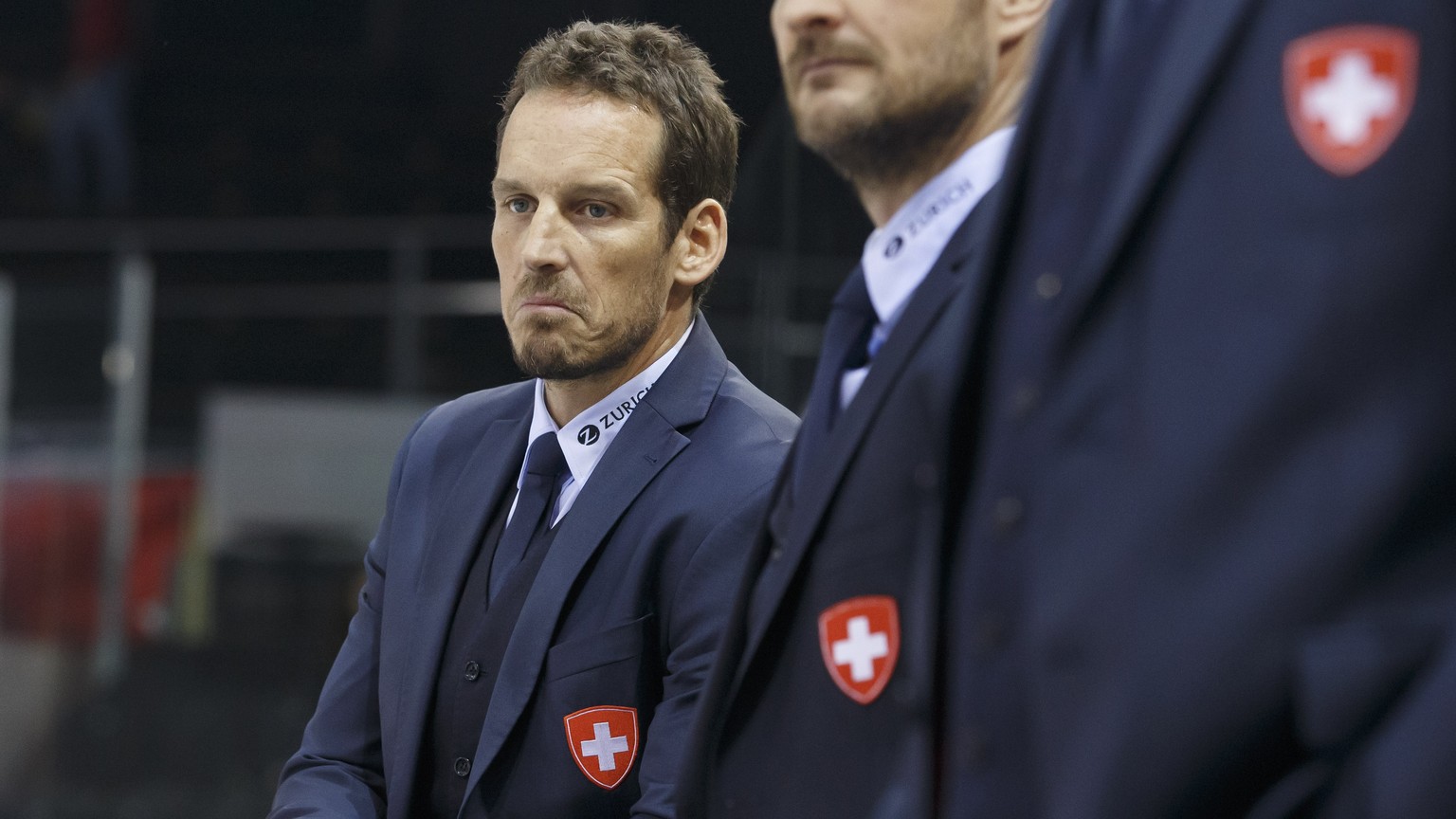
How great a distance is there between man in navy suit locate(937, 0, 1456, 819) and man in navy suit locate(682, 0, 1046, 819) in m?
0.13

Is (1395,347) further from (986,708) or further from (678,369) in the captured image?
(678,369)

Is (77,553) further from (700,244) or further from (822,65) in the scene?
(822,65)

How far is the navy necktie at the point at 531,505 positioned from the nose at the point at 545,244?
A: 201 mm

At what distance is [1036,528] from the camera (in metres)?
0.73

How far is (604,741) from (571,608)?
138 millimetres

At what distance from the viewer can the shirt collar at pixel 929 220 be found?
Result: 3.23ft

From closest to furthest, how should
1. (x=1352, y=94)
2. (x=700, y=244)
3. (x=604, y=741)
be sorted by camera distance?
1. (x=1352, y=94)
2. (x=604, y=741)
3. (x=700, y=244)

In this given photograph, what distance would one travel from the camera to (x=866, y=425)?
0.92 m

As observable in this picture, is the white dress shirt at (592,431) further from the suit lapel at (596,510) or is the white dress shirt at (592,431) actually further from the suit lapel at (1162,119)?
the suit lapel at (1162,119)

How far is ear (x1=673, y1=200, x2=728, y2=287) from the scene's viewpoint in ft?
5.43

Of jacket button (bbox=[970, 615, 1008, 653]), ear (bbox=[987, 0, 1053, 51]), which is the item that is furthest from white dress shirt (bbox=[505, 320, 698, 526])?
jacket button (bbox=[970, 615, 1008, 653])

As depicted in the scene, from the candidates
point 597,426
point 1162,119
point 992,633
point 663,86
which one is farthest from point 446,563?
point 1162,119

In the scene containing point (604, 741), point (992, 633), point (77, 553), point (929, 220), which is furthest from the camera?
point (77, 553)

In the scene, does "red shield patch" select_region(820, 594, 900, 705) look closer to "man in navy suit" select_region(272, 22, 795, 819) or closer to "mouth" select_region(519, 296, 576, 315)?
"man in navy suit" select_region(272, 22, 795, 819)
